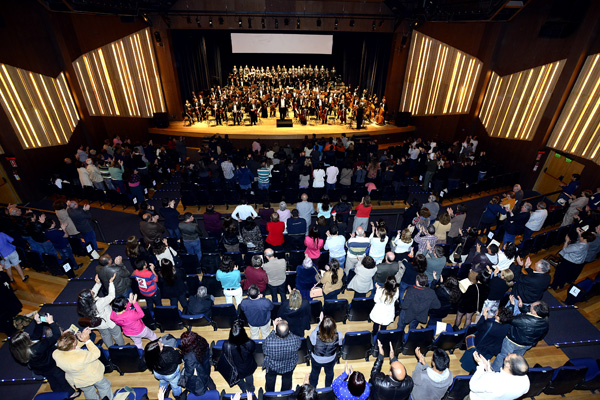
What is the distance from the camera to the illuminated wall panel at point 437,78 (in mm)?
14320

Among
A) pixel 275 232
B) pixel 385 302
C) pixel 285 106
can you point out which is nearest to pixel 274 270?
pixel 275 232

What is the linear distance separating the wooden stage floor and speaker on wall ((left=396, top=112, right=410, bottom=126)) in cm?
23

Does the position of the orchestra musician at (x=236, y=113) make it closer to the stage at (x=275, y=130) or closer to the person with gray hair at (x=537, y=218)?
the stage at (x=275, y=130)

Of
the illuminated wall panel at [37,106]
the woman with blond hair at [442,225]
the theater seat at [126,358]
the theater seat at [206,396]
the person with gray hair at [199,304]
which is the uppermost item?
the illuminated wall panel at [37,106]

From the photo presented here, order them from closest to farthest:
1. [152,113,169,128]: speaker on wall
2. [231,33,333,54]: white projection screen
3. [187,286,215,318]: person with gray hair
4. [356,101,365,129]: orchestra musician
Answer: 1. [187,286,215,318]: person with gray hair
2. [356,101,365,129]: orchestra musician
3. [152,113,169,128]: speaker on wall
4. [231,33,333,54]: white projection screen

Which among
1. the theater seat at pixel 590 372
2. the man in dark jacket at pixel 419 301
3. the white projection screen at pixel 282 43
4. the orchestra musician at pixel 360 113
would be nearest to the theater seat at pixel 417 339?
the man in dark jacket at pixel 419 301

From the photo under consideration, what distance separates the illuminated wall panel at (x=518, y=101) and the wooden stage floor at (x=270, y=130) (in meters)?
3.72

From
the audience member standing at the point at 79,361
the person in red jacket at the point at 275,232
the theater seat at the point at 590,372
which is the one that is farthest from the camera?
the person in red jacket at the point at 275,232

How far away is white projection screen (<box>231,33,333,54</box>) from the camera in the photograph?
815 inches

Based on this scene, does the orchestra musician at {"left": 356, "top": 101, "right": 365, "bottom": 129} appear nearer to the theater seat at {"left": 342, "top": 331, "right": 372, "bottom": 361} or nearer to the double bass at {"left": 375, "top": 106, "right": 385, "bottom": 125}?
the double bass at {"left": 375, "top": 106, "right": 385, "bottom": 125}

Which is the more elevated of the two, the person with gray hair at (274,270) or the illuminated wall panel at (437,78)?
the illuminated wall panel at (437,78)

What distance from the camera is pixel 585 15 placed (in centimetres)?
888

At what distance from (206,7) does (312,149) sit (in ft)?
28.3

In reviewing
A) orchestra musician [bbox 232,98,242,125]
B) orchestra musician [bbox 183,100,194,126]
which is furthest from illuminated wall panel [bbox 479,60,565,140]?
orchestra musician [bbox 183,100,194,126]
